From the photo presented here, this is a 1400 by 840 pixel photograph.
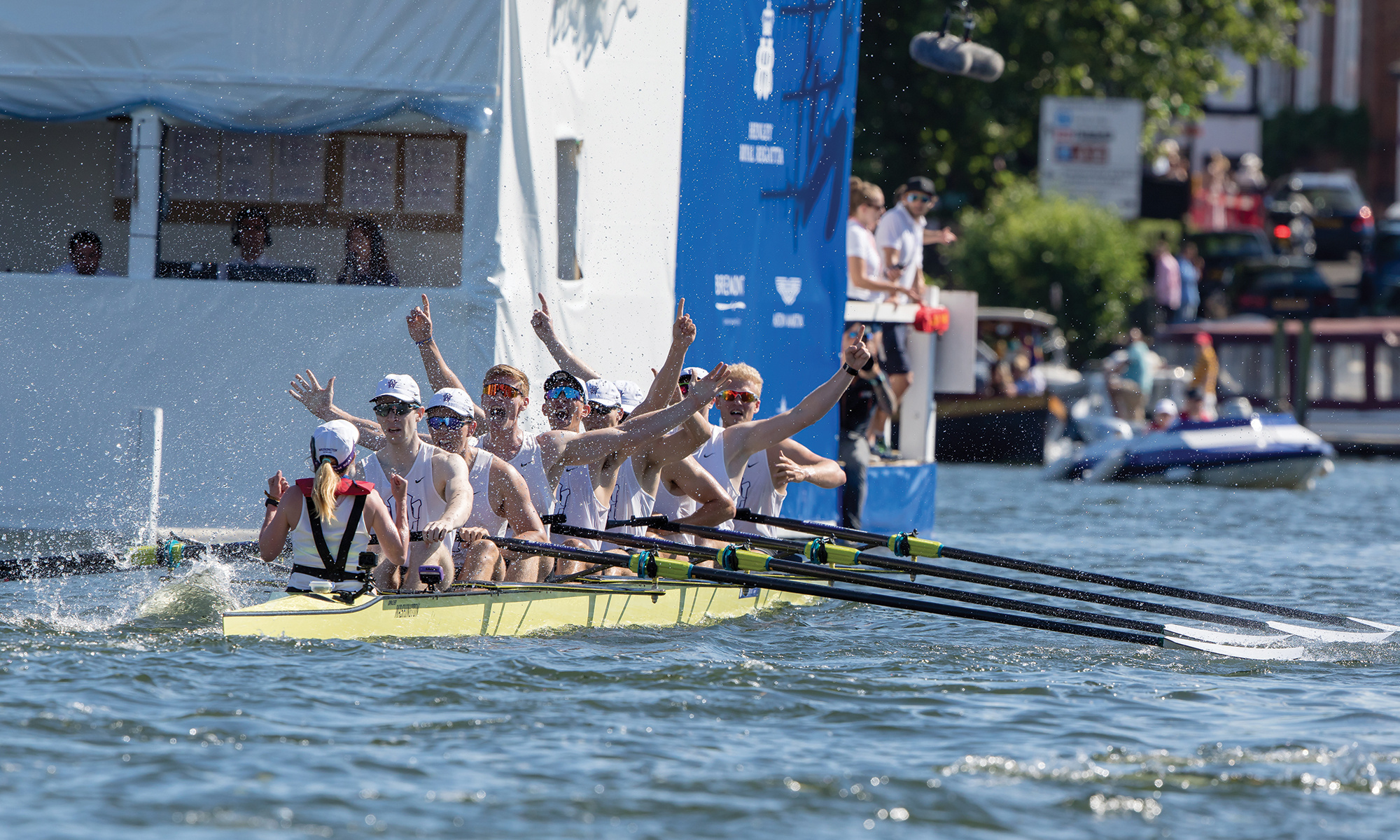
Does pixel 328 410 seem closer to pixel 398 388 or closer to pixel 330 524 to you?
pixel 398 388

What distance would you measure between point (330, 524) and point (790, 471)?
368 centimetres

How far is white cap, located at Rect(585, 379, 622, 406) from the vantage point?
10.2 metres

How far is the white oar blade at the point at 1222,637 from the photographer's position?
9617 millimetres

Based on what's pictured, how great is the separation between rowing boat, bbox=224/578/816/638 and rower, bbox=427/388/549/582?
0.31m

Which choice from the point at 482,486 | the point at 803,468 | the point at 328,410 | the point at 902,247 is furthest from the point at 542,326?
the point at 902,247

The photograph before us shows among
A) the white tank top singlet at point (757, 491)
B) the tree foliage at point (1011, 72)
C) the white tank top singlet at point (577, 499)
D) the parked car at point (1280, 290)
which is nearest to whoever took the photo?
the white tank top singlet at point (577, 499)

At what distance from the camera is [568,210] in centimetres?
1261

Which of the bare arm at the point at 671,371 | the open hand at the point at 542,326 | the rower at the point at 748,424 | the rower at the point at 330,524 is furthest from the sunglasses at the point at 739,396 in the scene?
the rower at the point at 330,524

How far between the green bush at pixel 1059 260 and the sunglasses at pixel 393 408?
75.1 ft

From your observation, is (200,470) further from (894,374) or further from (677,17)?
(894,374)

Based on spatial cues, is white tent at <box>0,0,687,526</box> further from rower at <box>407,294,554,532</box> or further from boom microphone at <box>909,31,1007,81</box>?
boom microphone at <box>909,31,1007,81</box>

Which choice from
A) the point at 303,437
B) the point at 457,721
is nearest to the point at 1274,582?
the point at 303,437

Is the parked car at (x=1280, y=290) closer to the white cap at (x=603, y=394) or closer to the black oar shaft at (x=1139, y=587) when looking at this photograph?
the black oar shaft at (x=1139, y=587)

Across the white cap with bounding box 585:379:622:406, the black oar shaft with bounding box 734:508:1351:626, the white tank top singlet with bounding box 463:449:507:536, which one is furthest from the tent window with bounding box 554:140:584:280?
the white tank top singlet with bounding box 463:449:507:536
